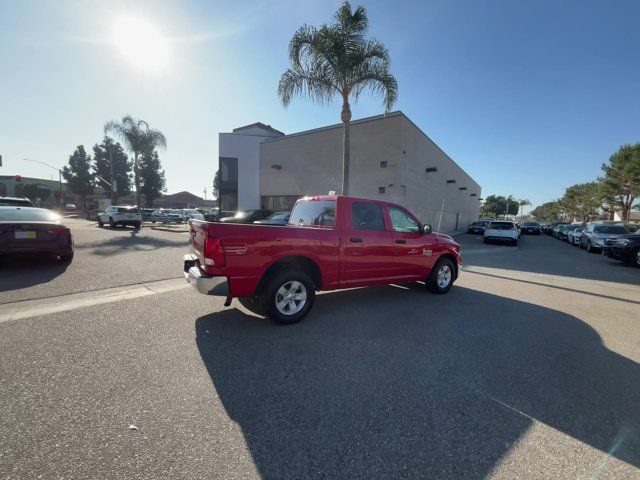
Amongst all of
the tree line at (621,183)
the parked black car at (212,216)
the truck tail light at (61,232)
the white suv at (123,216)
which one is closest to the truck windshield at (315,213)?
the truck tail light at (61,232)

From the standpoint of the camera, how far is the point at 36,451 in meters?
1.96

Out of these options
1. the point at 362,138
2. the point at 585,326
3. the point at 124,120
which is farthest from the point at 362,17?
the point at 124,120

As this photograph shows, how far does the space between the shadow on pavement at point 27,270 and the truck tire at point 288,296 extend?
5.19m

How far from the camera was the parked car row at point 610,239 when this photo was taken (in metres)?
11.4

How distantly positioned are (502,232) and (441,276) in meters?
15.3

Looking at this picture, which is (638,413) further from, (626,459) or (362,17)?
(362,17)

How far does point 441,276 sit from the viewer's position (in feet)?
20.9

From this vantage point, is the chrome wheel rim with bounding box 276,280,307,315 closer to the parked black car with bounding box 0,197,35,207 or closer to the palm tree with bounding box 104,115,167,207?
the parked black car with bounding box 0,197,35,207

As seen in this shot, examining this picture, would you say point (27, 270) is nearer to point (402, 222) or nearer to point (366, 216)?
point (366, 216)

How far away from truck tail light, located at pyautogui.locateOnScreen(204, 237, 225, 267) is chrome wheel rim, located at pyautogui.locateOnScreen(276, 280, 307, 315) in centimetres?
93

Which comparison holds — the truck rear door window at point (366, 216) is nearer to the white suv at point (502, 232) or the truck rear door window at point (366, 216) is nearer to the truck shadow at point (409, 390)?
the truck shadow at point (409, 390)

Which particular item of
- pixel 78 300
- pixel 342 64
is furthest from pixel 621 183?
pixel 78 300

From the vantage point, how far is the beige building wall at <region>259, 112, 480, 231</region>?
19891 mm

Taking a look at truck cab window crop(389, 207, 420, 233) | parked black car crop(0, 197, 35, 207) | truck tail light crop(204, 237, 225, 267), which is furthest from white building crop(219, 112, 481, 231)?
truck tail light crop(204, 237, 225, 267)
